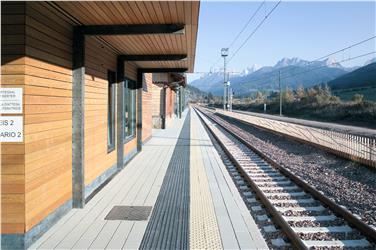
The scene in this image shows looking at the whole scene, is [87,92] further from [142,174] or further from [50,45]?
[142,174]

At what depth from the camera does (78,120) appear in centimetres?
636

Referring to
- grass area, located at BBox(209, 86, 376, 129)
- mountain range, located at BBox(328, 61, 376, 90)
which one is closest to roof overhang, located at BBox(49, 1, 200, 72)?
grass area, located at BBox(209, 86, 376, 129)

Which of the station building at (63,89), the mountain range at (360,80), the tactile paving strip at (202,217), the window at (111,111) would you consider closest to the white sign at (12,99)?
the station building at (63,89)

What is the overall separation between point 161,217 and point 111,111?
414 centimetres

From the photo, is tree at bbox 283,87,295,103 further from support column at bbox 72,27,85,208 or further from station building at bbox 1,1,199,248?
support column at bbox 72,27,85,208

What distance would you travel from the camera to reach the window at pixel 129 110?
456 inches

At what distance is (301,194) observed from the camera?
7.68 m

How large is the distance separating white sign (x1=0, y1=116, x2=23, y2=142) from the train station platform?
133cm

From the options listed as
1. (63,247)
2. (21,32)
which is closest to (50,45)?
(21,32)

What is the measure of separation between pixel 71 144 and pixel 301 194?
4.41 meters

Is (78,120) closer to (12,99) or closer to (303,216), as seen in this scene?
(12,99)

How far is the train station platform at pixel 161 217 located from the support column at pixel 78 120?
0.34 metres

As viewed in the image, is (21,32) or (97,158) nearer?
(21,32)

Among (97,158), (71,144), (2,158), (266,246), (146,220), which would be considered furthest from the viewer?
(97,158)
